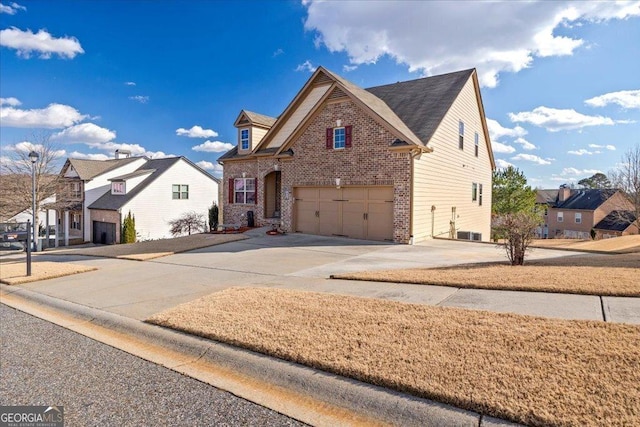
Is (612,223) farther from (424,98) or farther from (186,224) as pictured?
(186,224)

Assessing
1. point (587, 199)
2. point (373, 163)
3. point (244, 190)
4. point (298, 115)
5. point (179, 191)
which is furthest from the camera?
point (587, 199)

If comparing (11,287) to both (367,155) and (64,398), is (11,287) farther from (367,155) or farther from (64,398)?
(367,155)

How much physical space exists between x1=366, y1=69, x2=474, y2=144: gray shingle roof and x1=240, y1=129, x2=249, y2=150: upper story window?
327 inches

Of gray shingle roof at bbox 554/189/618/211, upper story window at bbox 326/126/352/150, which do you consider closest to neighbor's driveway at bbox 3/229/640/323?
upper story window at bbox 326/126/352/150

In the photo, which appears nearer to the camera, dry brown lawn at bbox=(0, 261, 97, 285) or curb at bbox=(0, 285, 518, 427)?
curb at bbox=(0, 285, 518, 427)

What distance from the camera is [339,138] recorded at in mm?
16500

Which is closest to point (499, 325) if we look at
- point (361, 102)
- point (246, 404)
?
point (246, 404)

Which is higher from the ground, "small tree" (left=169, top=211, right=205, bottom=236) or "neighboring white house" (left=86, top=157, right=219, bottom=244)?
"neighboring white house" (left=86, top=157, right=219, bottom=244)

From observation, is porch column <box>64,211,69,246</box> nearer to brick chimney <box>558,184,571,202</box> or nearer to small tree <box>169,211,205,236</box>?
small tree <box>169,211,205,236</box>

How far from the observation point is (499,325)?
15.3ft

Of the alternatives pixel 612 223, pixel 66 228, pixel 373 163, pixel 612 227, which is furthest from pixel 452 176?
pixel 612 223

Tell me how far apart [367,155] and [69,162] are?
32289 millimetres

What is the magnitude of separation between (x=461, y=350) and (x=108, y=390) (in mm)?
3793

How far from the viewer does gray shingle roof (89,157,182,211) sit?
3120 cm
